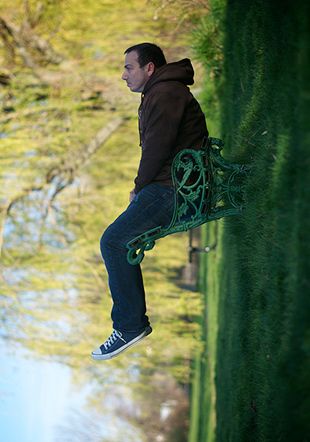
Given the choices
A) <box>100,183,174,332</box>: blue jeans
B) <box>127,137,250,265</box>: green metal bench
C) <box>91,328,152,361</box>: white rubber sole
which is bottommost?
<box>91,328,152,361</box>: white rubber sole

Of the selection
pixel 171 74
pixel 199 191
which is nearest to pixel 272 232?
pixel 199 191

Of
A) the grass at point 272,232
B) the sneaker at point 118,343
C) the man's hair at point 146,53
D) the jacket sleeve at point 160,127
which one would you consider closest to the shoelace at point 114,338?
the sneaker at point 118,343

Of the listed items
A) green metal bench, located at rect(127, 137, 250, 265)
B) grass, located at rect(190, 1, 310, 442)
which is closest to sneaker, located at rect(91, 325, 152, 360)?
green metal bench, located at rect(127, 137, 250, 265)

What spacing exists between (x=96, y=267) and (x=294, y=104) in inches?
384

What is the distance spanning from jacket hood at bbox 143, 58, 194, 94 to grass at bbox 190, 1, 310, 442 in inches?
16.8

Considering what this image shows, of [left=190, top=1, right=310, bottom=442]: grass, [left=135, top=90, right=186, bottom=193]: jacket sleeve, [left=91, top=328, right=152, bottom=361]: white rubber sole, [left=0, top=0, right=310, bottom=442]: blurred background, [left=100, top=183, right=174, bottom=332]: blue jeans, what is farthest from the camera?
[left=0, top=0, right=310, bottom=442]: blurred background

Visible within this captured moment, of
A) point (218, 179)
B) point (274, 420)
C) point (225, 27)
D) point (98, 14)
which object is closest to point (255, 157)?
point (218, 179)

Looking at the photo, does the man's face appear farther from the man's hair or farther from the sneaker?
the sneaker

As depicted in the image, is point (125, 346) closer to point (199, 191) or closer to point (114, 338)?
point (114, 338)

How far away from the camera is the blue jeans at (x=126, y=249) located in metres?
4.25

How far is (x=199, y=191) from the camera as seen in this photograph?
14.7ft

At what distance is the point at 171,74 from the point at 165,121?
0.97 feet

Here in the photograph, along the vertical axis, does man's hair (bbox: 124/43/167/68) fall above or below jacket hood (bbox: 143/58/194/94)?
above

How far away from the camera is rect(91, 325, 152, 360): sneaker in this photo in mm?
4457
